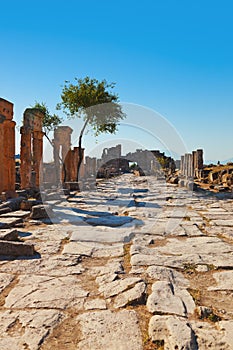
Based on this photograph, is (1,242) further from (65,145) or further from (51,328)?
(65,145)

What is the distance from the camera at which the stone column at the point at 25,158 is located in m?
14.0

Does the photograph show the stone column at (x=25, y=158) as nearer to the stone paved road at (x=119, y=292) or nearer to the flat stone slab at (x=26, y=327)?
the stone paved road at (x=119, y=292)

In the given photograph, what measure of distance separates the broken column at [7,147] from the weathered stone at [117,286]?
26.5 feet

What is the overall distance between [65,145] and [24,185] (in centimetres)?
673

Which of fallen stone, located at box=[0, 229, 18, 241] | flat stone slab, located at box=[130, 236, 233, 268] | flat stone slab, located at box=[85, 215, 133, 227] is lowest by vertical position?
flat stone slab, located at box=[130, 236, 233, 268]

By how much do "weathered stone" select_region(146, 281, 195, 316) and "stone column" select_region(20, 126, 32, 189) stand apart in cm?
1160

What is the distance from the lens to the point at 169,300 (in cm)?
287

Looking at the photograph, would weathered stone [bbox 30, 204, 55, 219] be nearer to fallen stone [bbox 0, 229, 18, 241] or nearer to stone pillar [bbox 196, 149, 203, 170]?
fallen stone [bbox 0, 229, 18, 241]

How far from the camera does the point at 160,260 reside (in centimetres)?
415

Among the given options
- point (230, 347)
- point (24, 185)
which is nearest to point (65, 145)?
point (24, 185)

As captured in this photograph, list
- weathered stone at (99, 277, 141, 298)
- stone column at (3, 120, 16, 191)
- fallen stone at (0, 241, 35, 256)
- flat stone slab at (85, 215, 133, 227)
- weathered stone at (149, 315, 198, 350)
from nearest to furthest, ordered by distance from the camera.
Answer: weathered stone at (149, 315, 198, 350) < weathered stone at (99, 277, 141, 298) < fallen stone at (0, 241, 35, 256) < flat stone slab at (85, 215, 133, 227) < stone column at (3, 120, 16, 191)

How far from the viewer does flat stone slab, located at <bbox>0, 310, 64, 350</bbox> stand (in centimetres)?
220

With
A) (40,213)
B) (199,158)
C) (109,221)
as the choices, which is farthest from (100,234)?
(199,158)

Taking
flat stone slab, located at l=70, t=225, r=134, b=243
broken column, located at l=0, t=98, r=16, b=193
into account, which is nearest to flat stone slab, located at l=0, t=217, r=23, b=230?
flat stone slab, located at l=70, t=225, r=134, b=243
